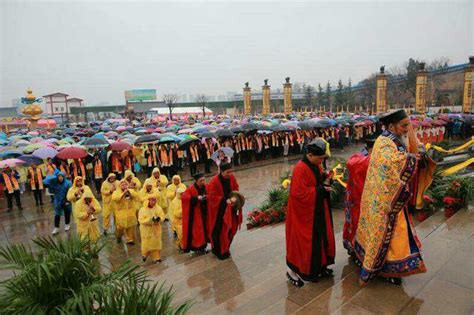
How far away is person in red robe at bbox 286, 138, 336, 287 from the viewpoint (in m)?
3.96

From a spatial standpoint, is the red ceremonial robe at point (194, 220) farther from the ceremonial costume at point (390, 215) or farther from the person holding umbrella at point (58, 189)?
A: the person holding umbrella at point (58, 189)

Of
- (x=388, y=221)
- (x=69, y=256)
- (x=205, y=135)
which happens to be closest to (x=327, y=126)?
(x=205, y=135)

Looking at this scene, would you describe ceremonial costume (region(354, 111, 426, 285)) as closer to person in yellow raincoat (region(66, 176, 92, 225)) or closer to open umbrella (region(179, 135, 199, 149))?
person in yellow raincoat (region(66, 176, 92, 225))

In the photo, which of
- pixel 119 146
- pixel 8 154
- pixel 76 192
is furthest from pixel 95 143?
pixel 76 192

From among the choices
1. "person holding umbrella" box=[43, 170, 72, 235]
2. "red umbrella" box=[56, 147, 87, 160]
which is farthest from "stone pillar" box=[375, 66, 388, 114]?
"person holding umbrella" box=[43, 170, 72, 235]

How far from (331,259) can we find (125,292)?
2639mm

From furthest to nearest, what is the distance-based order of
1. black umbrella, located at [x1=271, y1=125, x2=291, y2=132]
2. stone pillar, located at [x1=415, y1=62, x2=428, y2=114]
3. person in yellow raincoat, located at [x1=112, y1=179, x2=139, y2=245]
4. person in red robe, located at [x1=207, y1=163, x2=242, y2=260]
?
stone pillar, located at [x1=415, y1=62, x2=428, y2=114] < black umbrella, located at [x1=271, y1=125, x2=291, y2=132] < person in yellow raincoat, located at [x1=112, y1=179, x2=139, y2=245] < person in red robe, located at [x1=207, y1=163, x2=242, y2=260]

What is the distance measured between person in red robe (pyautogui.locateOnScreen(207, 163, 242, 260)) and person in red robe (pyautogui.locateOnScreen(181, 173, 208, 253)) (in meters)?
0.39

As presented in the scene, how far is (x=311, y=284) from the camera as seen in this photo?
159 inches

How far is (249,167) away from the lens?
52.3ft

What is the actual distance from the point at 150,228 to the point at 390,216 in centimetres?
402

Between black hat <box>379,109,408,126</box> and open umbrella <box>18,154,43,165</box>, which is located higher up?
black hat <box>379,109,408,126</box>

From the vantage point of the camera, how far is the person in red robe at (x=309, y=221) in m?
3.96

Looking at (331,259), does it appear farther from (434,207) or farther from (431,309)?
(434,207)
